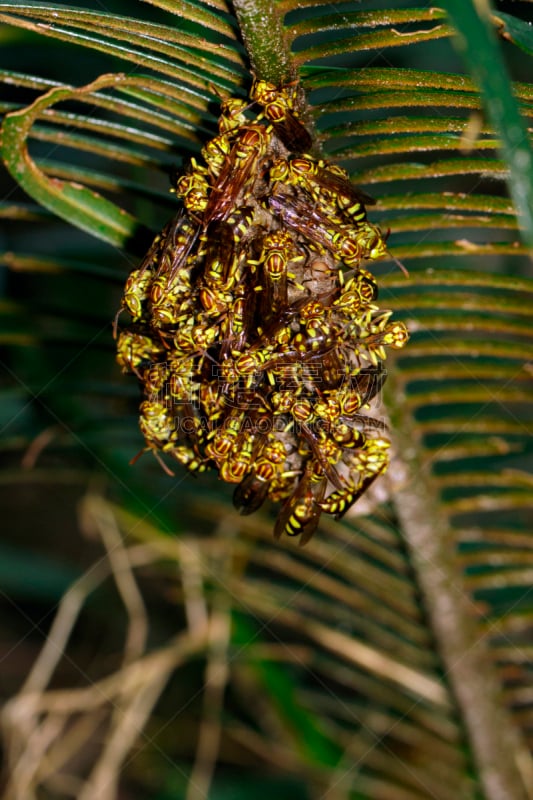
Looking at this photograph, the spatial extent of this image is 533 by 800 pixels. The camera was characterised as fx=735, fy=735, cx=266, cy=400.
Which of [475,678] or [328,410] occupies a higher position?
[328,410]

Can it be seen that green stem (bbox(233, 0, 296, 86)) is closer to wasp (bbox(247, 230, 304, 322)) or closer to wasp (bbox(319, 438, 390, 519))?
wasp (bbox(247, 230, 304, 322))

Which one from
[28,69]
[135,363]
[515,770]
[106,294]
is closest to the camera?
[135,363]

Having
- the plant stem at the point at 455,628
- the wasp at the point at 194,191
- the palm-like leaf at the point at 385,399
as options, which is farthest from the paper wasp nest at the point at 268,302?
the plant stem at the point at 455,628

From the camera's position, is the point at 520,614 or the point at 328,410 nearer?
the point at 328,410

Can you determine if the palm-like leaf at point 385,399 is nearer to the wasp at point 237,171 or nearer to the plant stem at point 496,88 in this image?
the plant stem at point 496,88

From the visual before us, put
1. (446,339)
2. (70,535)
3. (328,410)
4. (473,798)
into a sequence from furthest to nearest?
(70,535)
(473,798)
(446,339)
(328,410)

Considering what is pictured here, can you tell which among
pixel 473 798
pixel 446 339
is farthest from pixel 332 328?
pixel 473 798

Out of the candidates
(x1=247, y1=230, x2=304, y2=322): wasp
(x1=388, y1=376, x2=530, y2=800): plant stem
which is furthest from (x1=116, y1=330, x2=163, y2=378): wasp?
(x1=388, y1=376, x2=530, y2=800): plant stem

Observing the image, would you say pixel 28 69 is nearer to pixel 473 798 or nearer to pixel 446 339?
pixel 446 339
